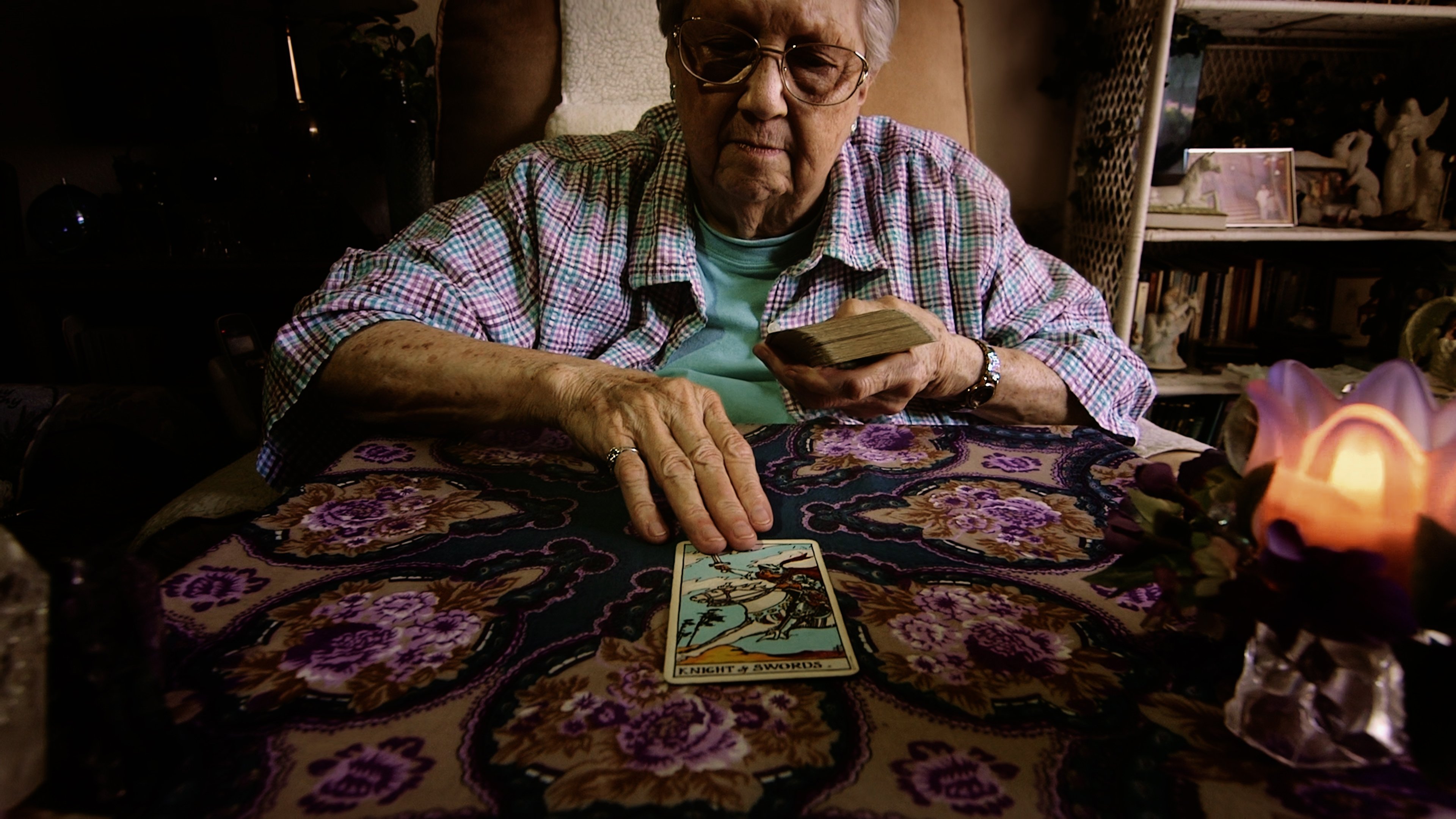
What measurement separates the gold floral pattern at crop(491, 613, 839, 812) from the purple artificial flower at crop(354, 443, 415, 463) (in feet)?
1.52

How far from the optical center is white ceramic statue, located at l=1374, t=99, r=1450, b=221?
196 centimetres

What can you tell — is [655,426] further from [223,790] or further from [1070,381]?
[1070,381]

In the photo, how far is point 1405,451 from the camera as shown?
35 centimetres

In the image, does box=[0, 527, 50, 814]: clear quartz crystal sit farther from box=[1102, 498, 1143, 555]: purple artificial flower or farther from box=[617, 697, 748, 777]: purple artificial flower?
box=[1102, 498, 1143, 555]: purple artificial flower

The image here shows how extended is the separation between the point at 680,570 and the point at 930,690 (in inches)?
8.5

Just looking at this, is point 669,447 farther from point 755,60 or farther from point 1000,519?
point 755,60

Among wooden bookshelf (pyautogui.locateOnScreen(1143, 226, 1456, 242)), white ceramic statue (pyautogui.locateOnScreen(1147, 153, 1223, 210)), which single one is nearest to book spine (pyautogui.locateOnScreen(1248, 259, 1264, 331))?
wooden bookshelf (pyautogui.locateOnScreen(1143, 226, 1456, 242))

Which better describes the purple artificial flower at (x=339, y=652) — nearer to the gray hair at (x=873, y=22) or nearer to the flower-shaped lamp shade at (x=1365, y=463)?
the flower-shaped lamp shade at (x=1365, y=463)

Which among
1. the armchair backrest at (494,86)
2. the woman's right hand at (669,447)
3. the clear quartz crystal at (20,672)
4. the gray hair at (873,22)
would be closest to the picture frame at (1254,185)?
the armchair backrest at (494,86)

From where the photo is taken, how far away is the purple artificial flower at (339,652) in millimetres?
460

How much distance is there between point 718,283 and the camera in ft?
4.12

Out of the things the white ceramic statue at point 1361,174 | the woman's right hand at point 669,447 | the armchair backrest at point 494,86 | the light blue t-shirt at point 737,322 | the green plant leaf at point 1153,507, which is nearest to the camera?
the green plant leaf at point 1153,507

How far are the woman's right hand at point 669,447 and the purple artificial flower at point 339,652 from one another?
22 cm

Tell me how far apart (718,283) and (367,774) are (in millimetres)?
978
